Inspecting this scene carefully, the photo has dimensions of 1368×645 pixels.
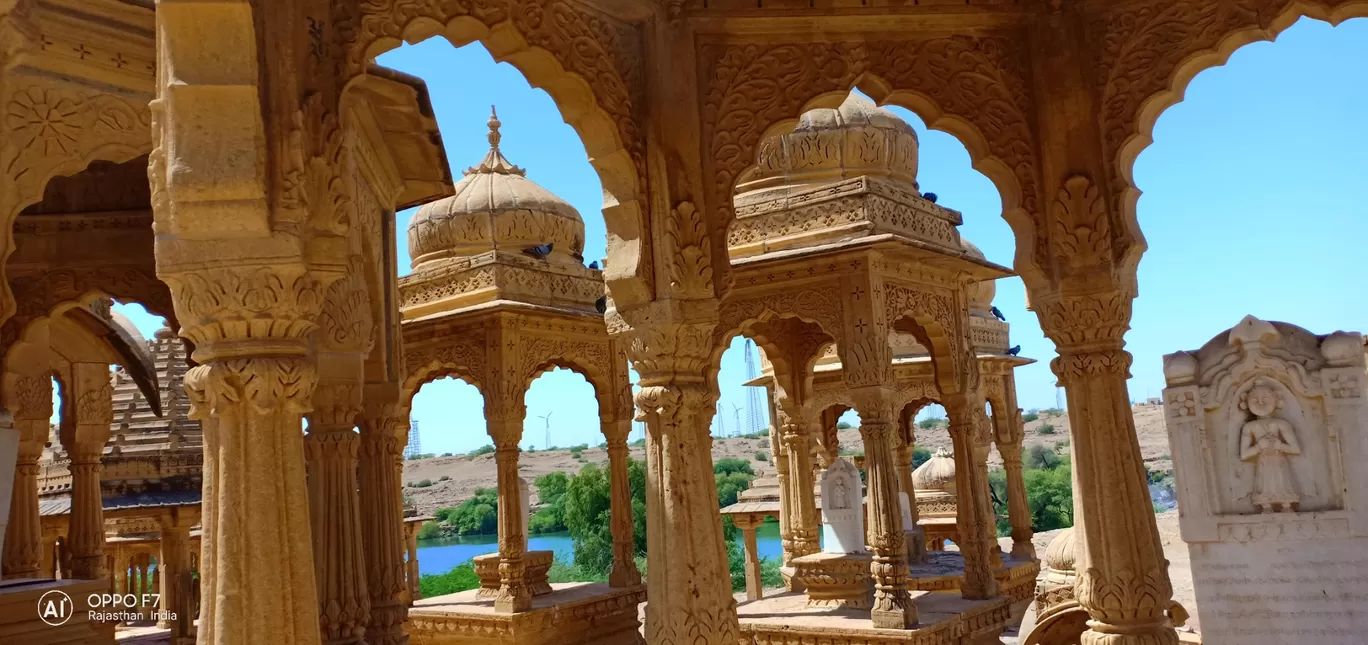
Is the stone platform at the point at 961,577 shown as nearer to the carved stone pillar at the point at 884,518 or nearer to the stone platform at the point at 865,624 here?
the stone platform at the point at 865,624

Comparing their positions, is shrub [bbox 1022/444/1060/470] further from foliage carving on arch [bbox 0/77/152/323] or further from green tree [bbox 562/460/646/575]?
foliage carving on arch [bbox 0/77/152/323]

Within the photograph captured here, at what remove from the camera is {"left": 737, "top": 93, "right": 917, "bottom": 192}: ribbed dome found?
1388 cm

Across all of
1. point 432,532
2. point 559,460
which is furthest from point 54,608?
point 559,460

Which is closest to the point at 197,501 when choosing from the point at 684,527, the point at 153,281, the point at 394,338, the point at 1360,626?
the point at 153,281

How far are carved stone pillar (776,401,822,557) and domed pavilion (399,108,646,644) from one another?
2546mm

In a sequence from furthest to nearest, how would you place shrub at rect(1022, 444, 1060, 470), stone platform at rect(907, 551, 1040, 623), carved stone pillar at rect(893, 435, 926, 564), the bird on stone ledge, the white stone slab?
shrub at rect(1022, 444, 1060, 470) → carved stone pillar at rect(893, 435, 926, 564) → the bird on stone ledge → stone platform at rect(907, 551, 1040, 623) → the white stone slab

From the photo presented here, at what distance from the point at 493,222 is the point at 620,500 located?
192 inches

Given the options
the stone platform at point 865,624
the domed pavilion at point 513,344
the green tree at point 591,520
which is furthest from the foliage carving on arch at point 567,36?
the green tree at point 591,520

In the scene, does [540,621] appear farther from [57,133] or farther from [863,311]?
[57,133]

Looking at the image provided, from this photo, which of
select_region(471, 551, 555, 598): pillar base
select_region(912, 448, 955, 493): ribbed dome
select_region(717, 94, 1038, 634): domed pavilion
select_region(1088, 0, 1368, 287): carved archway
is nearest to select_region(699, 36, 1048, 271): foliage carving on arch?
select_region(1088, 0, 1368, 287): carved archway

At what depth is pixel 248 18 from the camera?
164 inches

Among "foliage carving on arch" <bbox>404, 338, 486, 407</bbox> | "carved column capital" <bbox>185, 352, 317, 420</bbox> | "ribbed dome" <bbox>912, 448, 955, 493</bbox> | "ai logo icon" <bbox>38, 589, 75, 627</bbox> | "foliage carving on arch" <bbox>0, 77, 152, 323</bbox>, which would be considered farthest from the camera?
"ribbed dome" <bbox>912, 448, 955, 493</bbox>

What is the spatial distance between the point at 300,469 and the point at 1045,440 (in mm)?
99356

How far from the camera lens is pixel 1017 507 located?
63.4ft
